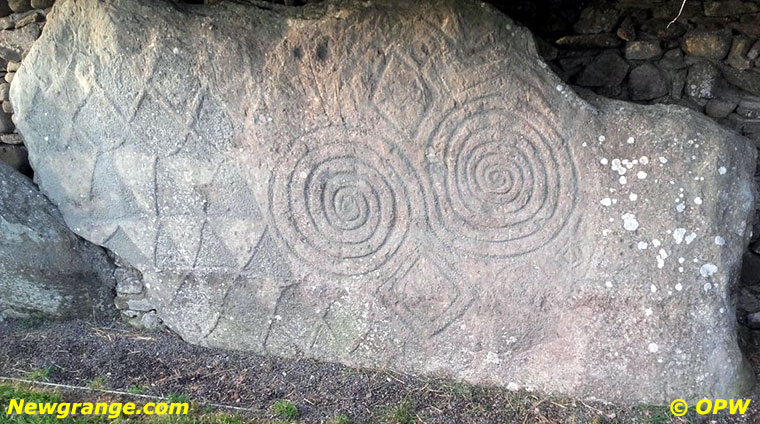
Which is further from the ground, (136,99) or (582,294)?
(136,99)

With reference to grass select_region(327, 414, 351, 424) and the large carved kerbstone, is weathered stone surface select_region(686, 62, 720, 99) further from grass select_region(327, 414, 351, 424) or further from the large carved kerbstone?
grass select_region(327, 414, 351, 424)

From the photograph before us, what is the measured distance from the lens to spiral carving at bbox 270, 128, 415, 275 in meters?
2.97

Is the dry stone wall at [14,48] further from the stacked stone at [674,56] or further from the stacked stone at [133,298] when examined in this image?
the stacked stone at [674,56]

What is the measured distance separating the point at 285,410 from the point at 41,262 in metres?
1.46

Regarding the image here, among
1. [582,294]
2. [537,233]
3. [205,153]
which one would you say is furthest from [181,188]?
[582,294]

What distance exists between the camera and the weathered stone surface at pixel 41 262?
3293 millimetres

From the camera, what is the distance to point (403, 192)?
117 inches

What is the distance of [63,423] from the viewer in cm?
282

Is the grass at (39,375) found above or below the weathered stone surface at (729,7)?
below

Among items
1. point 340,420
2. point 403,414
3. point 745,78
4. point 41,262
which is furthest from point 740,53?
point 41,262

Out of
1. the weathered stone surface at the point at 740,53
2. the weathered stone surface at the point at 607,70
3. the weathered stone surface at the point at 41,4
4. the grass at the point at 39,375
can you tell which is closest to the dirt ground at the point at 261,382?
the grass at the point at 39,375

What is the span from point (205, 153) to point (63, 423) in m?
1.30

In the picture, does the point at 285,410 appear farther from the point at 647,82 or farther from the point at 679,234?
the point at 647,82

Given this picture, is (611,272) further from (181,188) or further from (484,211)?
(181,188)
